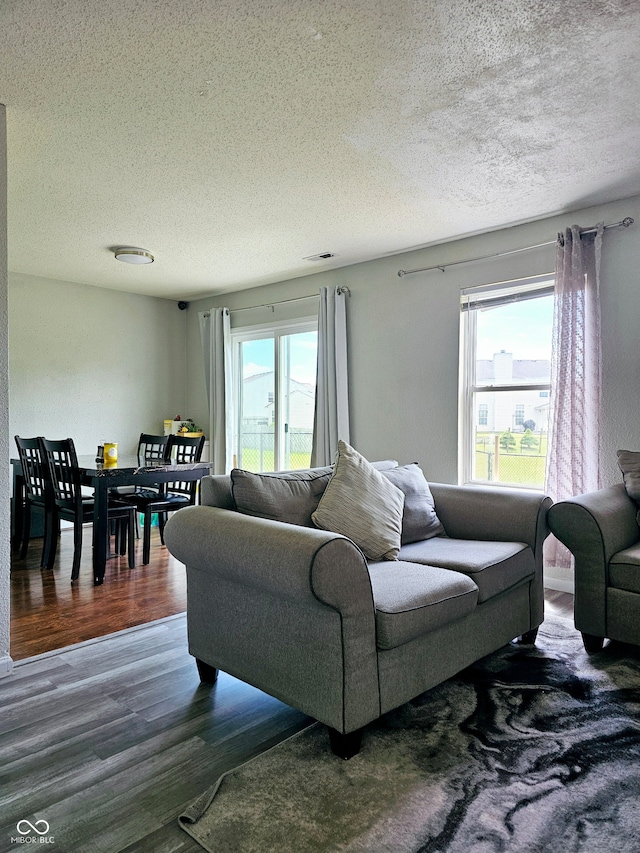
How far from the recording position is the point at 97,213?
391 cm

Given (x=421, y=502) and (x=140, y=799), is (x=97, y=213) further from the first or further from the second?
(x=140, y=799)

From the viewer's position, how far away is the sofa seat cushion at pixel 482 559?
7.79 feet

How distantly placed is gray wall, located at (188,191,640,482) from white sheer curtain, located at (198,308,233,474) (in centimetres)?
103

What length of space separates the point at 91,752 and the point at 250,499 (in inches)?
40.1

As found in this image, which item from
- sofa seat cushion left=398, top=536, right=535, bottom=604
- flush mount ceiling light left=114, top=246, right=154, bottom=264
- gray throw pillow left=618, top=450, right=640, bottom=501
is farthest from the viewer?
flush mount ceiling light left=114, top=246, right=154, bottom=264

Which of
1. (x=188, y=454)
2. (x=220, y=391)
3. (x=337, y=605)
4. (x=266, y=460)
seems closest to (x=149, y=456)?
(x=188, y=454)

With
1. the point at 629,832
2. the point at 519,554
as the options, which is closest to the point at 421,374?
the point at 519,554

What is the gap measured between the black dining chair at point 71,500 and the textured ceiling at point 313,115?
1621 mm

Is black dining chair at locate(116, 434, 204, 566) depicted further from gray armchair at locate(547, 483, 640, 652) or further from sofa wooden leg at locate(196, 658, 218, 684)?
gray armchair at locate(547, 483, 640, 652)

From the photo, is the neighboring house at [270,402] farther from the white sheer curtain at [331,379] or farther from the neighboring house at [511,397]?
the neighboring house at [511,397]

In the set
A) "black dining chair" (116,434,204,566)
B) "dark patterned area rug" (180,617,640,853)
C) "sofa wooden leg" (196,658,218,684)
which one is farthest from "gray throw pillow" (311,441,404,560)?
"black dining chair" (116,434,204,566)

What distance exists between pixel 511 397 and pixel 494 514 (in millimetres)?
1581

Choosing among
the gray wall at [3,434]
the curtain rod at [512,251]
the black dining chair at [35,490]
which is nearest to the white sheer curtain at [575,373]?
the curtain rod at [512,251]

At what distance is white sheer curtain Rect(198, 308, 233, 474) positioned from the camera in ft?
20.7
